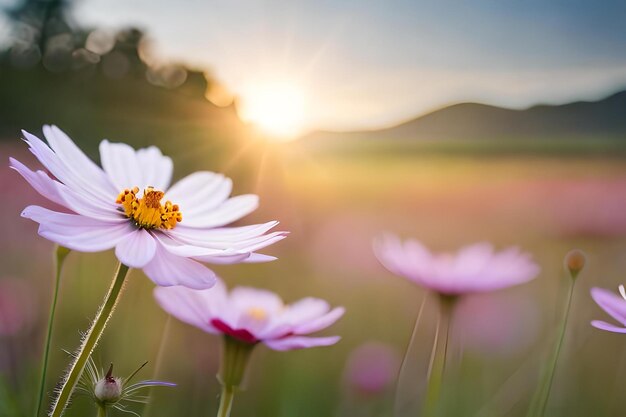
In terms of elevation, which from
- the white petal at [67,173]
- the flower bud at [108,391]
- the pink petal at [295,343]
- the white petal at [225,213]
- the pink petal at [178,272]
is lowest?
the flower bud at [108,391]

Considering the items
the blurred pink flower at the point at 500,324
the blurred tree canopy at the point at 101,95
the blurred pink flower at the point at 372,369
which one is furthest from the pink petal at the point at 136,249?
the blurred tree canopy at the point at 101,95

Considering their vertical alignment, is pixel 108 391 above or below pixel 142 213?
below

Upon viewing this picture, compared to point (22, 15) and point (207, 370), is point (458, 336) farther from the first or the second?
point (22, 15)

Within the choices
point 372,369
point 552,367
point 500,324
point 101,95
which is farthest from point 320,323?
point 101,95

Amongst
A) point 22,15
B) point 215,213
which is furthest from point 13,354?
point 22,15

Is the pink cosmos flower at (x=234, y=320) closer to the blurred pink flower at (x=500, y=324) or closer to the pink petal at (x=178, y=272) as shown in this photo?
the pink petal at (x=178, y=272)

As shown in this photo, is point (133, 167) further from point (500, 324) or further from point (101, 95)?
point (101, 95)
